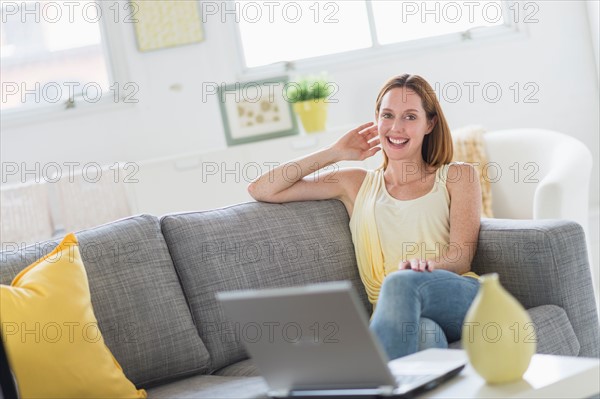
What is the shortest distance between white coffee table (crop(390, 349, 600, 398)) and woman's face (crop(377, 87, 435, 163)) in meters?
1.10

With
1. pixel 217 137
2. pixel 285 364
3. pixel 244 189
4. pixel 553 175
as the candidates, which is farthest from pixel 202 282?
pixel 217 137

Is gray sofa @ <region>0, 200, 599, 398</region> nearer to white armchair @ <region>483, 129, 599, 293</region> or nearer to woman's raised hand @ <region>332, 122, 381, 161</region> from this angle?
woman's raised hand @ <region>332, 122, 381, 161</region>

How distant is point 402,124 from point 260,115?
188 centimetres

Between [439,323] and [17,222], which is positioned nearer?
[439,323]

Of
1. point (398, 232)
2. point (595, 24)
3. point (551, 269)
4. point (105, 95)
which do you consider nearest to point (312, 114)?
point (105, 95)

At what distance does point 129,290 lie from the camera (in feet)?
8.11

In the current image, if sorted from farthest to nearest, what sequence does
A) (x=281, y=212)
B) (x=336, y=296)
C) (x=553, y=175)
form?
(x=553, y=175), (x=281, y=212), (x=336, y=296)

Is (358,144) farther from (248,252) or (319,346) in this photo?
(319,346)

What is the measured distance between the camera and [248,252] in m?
2.70

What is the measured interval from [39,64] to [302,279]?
2.70 m

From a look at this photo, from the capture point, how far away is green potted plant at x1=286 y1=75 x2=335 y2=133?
4.52 metres

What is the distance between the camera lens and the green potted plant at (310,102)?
4.52 metres

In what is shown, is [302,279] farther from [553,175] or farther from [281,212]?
[553,175]

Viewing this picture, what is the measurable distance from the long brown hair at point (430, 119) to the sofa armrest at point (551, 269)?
0.98 feet
